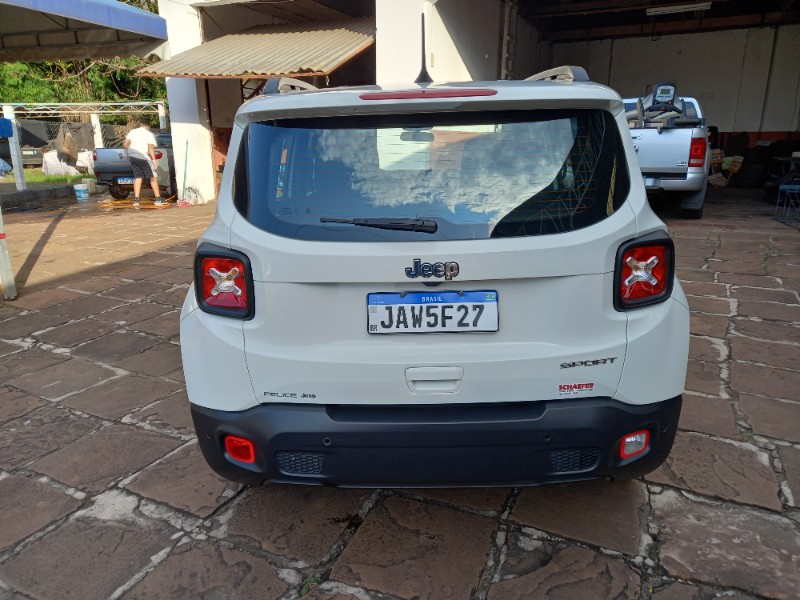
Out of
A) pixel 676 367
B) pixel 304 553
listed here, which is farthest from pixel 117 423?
pixel 676 367

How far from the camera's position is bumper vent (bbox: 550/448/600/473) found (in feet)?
6.63

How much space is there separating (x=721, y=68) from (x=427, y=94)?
18643 millimetres

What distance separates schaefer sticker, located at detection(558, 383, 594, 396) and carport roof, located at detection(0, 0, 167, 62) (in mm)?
11324

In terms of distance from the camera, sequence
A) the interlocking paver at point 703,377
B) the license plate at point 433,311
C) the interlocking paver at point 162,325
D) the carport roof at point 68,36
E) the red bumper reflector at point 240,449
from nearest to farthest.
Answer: the license plate at point 433,311, the red bumper reflector at point 240,449, the interlocking paver at point 703,377, the interlocking paver at point 162,325, the carport roof at point 68,36

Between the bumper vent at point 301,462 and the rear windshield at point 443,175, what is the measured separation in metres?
0.74

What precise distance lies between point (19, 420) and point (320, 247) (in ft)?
8.41

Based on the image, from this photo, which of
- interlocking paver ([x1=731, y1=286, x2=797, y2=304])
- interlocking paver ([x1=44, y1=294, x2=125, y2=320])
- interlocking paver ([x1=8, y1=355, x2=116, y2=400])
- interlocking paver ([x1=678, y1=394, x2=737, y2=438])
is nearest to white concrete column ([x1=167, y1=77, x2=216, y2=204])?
interlocking paver ([x1=44, y1=294, x2=125, y2=320])

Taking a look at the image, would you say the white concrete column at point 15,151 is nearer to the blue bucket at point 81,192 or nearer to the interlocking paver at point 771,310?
the blue bucket at point 81,192

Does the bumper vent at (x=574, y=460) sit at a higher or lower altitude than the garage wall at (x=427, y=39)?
lower

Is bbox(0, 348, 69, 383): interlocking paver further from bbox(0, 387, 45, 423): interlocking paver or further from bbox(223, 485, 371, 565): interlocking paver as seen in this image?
bbox(223, 485, 371, 565): interlocking paver

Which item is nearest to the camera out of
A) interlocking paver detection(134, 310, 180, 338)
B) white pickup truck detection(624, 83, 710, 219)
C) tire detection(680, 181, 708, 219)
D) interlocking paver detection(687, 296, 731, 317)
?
interlocking paver detection(134, 310, 180, 338)

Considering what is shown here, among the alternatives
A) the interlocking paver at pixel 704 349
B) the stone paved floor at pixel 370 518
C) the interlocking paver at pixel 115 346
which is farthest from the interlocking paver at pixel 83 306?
the interlocking paver at pixel 704 349

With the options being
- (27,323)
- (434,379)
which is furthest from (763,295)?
(27,323)

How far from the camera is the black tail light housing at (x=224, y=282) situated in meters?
2.04
